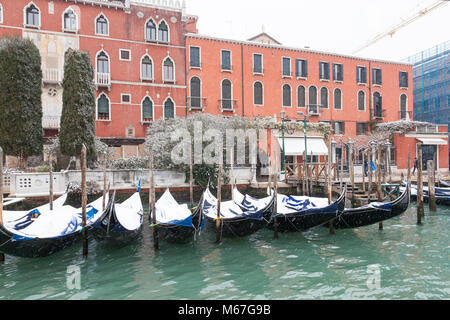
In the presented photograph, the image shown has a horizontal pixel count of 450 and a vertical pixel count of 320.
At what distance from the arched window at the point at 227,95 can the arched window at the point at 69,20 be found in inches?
315

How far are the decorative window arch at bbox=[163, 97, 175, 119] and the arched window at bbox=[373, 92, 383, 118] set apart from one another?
13.1 metres

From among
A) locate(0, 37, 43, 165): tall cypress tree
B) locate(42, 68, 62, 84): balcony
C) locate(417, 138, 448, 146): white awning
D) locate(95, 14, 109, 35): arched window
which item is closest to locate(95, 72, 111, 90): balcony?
locate(42, 68, 62, 84): balcony

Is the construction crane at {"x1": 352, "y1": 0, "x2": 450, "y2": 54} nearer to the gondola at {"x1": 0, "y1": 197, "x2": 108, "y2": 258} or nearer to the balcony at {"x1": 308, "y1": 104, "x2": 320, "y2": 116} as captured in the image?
the balcony at {"x1": 308, "y1": 104, "x2": 320, "y2": 116}

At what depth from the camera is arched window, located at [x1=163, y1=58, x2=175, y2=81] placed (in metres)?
17.4

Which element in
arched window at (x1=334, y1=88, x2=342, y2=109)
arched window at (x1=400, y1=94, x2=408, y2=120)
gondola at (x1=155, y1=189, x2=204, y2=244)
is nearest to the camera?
gondola at (x1=155, y1=189, x2=204, y2=244)

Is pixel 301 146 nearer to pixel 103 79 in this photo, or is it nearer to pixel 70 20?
pixel 103 79

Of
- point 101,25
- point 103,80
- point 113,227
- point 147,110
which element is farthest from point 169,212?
point 101,25

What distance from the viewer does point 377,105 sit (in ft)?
70.2

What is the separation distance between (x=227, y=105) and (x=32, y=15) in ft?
34.0

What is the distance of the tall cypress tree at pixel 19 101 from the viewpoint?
1182 cm

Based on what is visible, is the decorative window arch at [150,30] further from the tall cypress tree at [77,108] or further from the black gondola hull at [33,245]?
the black gondola hull at [33,245]

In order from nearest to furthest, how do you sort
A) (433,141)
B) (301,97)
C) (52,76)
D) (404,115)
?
(52,76) → (301,97) → (433,141) → (404,115)

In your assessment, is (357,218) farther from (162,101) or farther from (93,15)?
(93,15)
